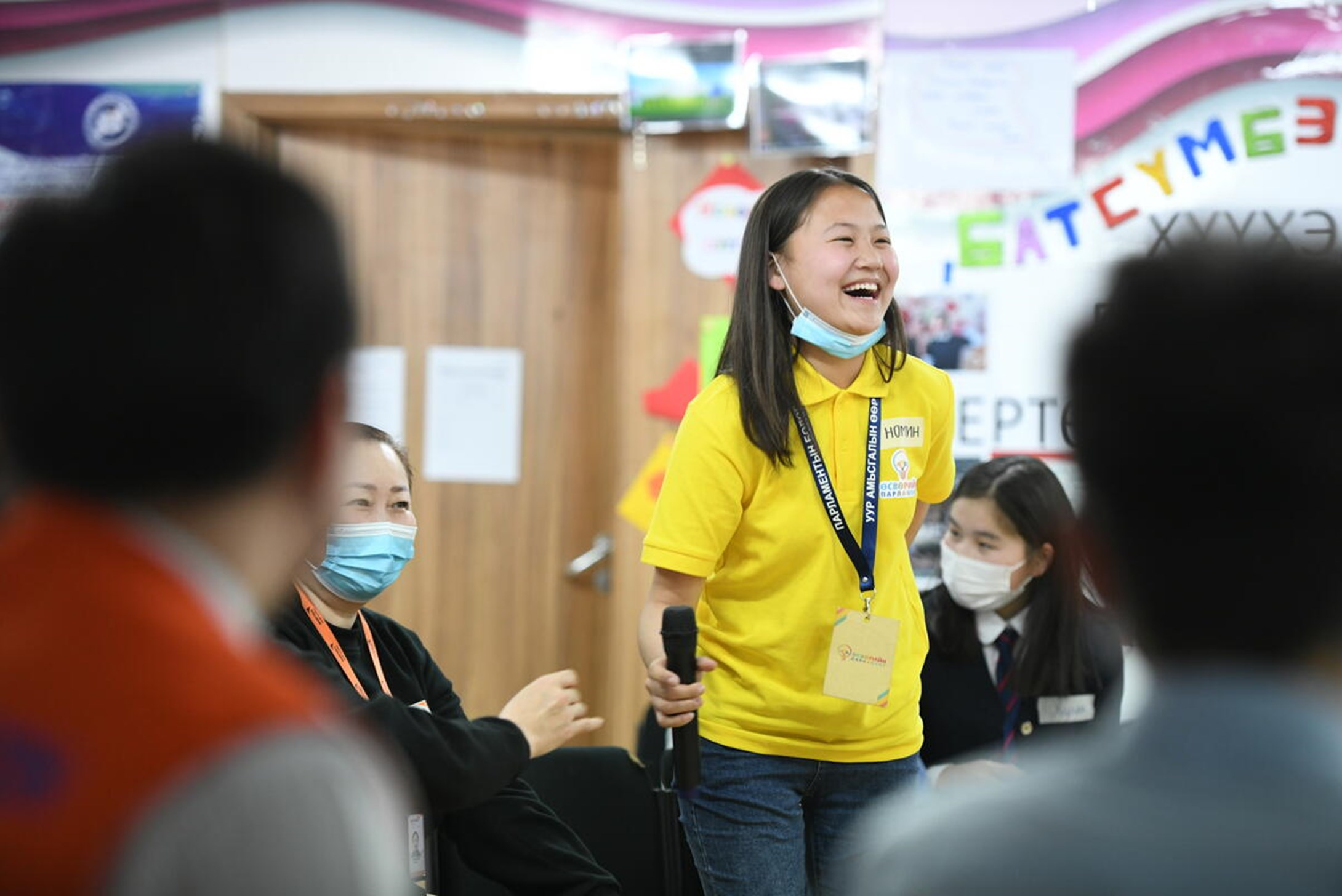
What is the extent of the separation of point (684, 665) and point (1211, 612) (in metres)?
1.14

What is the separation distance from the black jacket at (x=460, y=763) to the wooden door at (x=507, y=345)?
6.20 ft

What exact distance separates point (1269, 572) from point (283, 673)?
0.56 metres

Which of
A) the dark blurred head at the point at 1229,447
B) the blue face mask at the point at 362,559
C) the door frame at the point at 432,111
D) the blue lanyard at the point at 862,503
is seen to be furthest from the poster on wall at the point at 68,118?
the dark blurred head at the point at 1229,447

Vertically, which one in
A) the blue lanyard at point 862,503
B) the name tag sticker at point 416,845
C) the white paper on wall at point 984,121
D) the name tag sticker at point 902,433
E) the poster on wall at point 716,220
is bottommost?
the name tag sticker at point 416,845

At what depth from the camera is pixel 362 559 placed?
2.08m

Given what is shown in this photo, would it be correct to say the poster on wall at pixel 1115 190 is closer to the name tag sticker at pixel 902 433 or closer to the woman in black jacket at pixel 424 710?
the name tag sticker at pixel 902 433

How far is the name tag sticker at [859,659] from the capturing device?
194cm

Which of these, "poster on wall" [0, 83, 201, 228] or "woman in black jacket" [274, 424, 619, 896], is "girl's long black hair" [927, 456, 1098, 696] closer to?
"woman in black jacket" [274, 424, 619, 896]

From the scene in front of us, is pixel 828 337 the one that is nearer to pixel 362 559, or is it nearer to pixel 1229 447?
pixel 362 559

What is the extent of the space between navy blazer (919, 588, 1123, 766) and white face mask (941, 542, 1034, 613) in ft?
0.34

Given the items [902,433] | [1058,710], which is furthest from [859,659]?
[1058,710]

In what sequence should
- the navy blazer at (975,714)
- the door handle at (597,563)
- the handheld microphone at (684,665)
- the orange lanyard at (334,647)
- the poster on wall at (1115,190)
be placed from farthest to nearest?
the door handle at (597,563) < the poster on wall at (1115,190) < the navy blazer at (975,714) < the orange lanyard at (334,647) < the handheld microphone at (684,665)

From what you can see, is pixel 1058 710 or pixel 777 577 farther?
pixel 1058 710

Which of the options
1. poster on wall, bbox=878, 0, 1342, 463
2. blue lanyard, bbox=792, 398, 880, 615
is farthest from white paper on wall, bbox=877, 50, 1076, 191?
blue lanyard, bbox=792, 398, 880, 615
